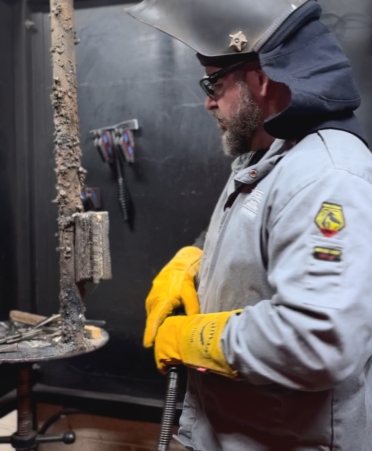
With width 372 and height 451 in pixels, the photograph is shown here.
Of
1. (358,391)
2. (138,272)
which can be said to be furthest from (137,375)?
(358,391)

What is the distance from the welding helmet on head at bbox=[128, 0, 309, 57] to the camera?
1.07m

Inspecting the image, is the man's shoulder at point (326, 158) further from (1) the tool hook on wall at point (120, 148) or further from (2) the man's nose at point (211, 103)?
(1) the tool hook on wall at point (120, 148)

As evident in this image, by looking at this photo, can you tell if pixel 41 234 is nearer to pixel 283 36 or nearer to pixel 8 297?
pixel 8 297

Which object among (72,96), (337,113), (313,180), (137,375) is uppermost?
(72,96)

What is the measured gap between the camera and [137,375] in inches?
86.0

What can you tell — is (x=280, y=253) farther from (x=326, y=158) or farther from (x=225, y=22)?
(x=225, y=22)

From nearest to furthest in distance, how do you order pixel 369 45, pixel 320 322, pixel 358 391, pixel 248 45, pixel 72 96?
pixel 320 322
pixel 358 391
pixel 248 45
pixel 72 96
pixel 369 45

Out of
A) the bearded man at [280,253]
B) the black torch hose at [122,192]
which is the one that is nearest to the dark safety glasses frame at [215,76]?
the bearded man at [280,253]

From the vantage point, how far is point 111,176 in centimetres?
213

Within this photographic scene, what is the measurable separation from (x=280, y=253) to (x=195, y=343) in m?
0.27

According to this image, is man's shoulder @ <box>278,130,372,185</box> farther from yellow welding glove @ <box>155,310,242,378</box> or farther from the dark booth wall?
the dark booth wall

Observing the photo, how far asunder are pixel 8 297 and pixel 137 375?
2.32ft

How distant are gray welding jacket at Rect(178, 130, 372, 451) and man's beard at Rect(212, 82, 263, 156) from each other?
14 cm

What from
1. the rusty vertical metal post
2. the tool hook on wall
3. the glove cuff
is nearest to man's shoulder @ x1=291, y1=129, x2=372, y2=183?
the glove cuff
